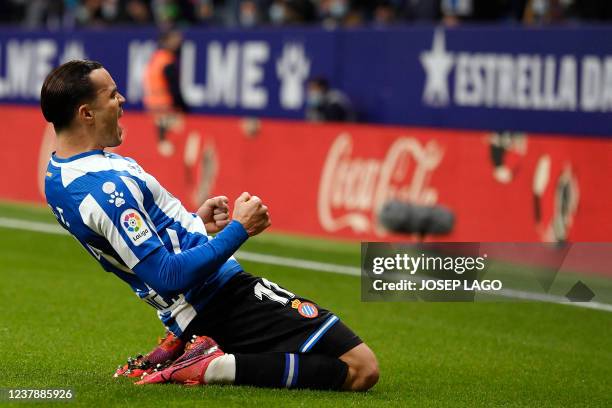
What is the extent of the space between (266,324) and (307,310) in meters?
0.22

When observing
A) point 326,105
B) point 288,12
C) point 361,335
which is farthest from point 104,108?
point 288,12

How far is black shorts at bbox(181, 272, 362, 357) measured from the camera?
6.44 metres

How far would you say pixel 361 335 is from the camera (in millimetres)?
8984

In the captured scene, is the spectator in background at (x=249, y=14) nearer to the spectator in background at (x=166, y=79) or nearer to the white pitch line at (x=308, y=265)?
the spectator in background at (x=166, y=79)

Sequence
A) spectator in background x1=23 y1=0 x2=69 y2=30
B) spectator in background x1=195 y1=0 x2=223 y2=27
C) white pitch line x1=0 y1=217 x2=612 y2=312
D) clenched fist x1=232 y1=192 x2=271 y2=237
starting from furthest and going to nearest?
spectator in background x1=23 y1=0 x2=69 y2=30
spectator in background x1=195 y1=0 x2=223 y2=27
white pitch line x1=0 y1=217 x2=612 y2=312
clenched fist x1=232 y1=192 x2=271 y2=237

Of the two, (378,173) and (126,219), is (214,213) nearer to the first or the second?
(126,219)

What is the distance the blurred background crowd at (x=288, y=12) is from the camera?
17.4 metres

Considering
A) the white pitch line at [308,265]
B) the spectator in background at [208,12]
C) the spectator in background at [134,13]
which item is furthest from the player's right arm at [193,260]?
the spectator in background at [134,13]

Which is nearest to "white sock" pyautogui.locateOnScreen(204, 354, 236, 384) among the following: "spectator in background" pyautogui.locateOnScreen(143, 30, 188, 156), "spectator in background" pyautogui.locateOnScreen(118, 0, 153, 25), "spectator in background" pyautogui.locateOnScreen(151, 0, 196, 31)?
"spectator in background" pyautogui.locateOnScreen(143, 30, 188, 156)

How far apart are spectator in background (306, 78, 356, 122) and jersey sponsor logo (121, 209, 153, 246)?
12.1 m

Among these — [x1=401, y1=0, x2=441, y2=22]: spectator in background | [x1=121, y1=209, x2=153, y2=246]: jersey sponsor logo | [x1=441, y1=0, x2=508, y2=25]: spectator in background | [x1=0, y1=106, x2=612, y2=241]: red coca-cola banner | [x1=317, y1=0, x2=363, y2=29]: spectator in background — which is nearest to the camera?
[x1=121, y1=209, x2=153, y2=246]: jersey sponsor logo

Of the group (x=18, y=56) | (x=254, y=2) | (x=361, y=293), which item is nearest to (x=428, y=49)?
(x=254, y=2)

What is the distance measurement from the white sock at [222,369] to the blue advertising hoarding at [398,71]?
10.0 metres

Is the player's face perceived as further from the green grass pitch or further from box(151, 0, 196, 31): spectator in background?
box(151, 0, 196, 31): spectator in background
